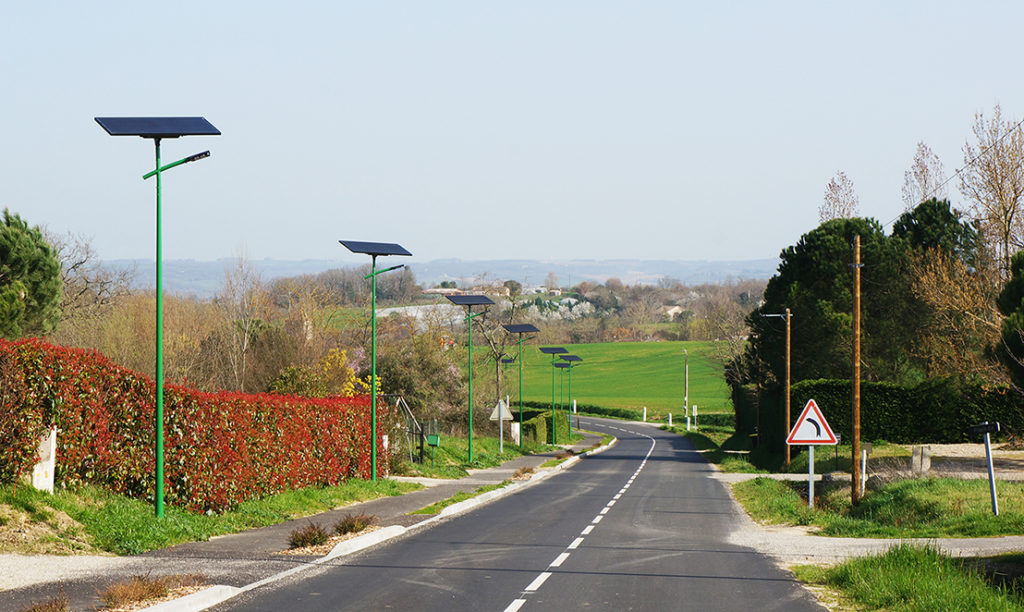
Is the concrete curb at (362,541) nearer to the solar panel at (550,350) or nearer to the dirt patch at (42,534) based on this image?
the dirt patch at (42,534)

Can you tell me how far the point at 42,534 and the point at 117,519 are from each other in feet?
5.39

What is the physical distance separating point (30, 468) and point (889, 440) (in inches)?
1878

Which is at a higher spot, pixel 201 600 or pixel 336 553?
pixel 201 600

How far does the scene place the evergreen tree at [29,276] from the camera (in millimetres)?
35938

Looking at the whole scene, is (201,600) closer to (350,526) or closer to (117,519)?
(117,519)

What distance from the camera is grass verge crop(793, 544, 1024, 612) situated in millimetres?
10883

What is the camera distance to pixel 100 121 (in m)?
19.0

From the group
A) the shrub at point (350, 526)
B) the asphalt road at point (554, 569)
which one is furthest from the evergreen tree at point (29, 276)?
the shrub at point (350, 526)

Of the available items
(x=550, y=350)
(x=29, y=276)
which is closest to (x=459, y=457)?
(x=29, y=276)

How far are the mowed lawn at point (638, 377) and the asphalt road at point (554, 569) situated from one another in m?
103

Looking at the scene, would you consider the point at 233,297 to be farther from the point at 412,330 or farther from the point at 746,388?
the point at 746,388

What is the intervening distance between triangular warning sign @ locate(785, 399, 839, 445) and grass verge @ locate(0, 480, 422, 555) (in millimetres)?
11843

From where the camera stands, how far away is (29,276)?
37.3 metres

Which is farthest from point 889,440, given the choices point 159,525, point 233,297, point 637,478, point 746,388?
point 159,525
